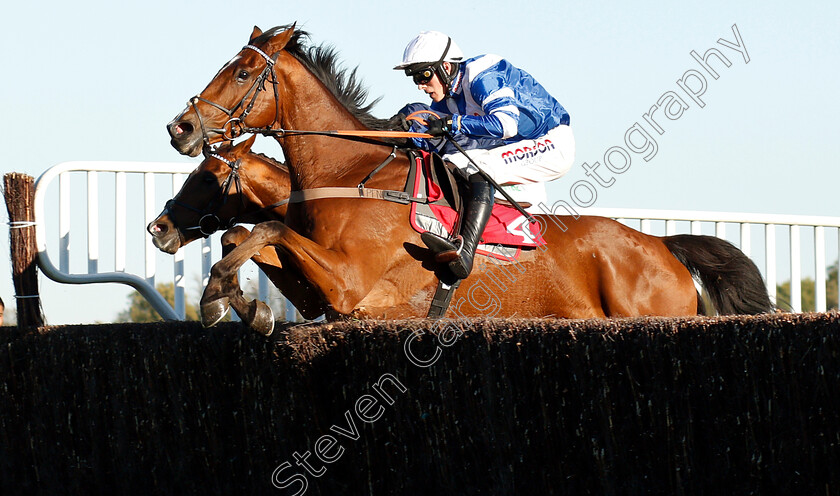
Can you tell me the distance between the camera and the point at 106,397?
201 inches

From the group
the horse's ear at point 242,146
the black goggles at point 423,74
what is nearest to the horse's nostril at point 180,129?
the black goggles at point 423,74

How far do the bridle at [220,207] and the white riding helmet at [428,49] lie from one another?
1361 mm

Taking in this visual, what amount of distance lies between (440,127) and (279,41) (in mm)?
959

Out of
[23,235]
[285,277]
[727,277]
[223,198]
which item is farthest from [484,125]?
[23,235]

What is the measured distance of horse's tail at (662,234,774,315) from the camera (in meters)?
6.16

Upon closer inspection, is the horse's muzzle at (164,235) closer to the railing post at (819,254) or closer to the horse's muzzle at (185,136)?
the horse's muzzle at (185,136)

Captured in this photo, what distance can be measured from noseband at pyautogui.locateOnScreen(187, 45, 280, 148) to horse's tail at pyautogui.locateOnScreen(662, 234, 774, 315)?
2.90m

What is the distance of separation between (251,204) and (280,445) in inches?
80.2

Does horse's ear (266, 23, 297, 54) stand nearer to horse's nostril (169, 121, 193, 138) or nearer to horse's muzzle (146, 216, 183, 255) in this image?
horse's nostril (169, 121, 193, 138)

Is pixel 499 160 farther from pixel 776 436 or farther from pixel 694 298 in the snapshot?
pixel 776 436

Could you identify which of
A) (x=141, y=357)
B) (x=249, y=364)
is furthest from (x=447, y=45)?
(x=141, y=357)

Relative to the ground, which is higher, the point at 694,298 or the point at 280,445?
the point at 694,298

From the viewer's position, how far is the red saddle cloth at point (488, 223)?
192 inches

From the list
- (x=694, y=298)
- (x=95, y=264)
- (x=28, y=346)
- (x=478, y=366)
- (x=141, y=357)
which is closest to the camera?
(x=478, y=366)
